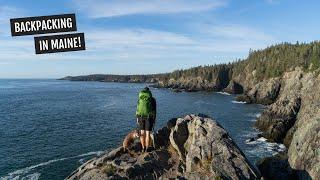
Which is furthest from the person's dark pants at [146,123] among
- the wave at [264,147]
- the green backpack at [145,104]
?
the wave at [264,147]

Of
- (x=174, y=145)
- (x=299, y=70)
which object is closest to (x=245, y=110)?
(x=299, y=70)

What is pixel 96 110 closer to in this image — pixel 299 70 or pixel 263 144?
pixel 263 144

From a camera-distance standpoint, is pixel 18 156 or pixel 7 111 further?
pixel 7 111

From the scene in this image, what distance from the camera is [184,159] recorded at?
26.7 metres

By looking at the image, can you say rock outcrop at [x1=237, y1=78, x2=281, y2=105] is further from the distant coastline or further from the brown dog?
the brown dog

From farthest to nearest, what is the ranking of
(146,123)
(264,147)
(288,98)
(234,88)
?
(234,88) → (288,98) → (264,147) → (146,123)

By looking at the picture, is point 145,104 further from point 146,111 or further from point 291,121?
point 291,121

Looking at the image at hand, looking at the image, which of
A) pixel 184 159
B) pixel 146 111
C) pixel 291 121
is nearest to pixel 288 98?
pixel 291 121

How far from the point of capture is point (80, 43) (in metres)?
17.0

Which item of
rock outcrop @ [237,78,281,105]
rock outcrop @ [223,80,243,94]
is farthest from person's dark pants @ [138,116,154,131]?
rock outcrop @ [223,80,243,94]

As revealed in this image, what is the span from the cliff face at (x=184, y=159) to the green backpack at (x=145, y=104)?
2.76 metres

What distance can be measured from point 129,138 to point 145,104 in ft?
9.74

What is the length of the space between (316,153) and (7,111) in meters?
90.6

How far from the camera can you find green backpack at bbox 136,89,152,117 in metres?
25.8
